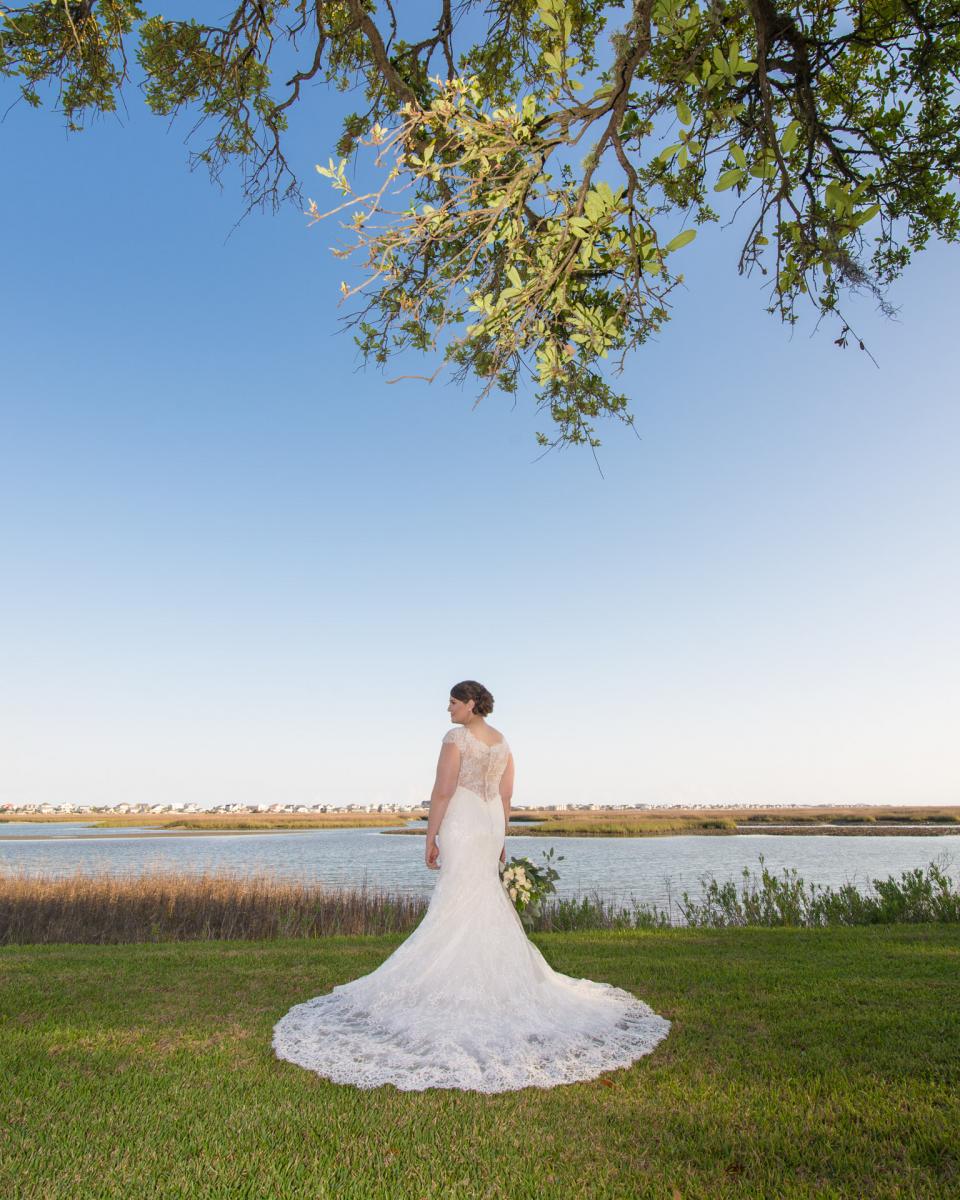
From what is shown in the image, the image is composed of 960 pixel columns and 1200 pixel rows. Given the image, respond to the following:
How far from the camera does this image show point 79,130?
8.46 metres

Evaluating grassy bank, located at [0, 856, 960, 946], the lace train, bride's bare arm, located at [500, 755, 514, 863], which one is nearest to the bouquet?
bride's bare arm, located at [500, 755, 514, 863]

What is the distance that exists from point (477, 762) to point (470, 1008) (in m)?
1.82

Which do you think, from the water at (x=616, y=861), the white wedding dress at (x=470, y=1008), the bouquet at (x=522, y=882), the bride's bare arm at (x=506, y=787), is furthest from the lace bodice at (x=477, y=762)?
the water at (x=616, y=861)

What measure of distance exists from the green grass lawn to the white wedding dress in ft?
0.74

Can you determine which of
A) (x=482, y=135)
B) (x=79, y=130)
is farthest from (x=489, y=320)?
(x=79, y=130)

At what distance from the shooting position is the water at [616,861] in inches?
969

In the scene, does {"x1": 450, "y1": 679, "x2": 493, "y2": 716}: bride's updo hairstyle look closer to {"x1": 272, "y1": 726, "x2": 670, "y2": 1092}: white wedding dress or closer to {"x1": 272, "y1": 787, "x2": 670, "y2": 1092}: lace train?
{"x1": 272, "y1": 726, "x2": 670, "y2": 1092}: white wedding dress

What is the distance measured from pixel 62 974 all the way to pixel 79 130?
912 centimetres

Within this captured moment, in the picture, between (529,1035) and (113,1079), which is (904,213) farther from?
(113,1079)

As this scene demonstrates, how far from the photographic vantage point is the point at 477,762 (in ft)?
21.2

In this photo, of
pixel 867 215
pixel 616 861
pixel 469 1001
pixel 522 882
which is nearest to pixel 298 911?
pixel 522 882

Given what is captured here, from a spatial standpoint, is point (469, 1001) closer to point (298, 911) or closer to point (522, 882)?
point (522, 882)

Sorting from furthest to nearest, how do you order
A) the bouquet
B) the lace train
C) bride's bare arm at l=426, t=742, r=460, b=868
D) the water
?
the water < the bouquet < bride's bare arm at l=426, t=742, r=460, b=868 < the lace train

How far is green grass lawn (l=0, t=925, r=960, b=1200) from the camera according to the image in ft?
10.5
